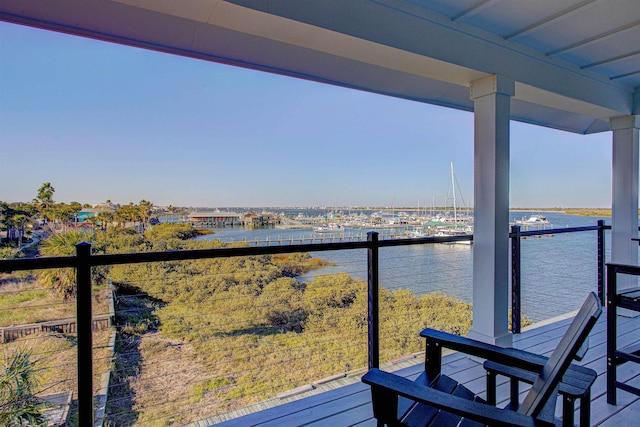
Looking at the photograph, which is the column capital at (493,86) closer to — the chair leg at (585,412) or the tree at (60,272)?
the chair leg at (585,412)

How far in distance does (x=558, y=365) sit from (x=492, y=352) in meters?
0.37

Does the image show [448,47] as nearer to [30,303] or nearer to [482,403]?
[482,403]

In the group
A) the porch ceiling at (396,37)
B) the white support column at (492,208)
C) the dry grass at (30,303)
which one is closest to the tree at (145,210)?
the dry grass at (30,303)

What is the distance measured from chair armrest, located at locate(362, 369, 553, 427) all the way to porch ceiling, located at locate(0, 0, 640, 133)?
187 centimetres

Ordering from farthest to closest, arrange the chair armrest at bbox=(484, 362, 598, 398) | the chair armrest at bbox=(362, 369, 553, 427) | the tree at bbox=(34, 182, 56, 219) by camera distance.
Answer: the tree at bbox=(34, 182, 56, 219), the chair armrest at bbox=(484, 362, 598, 398), the chair armrest at bbox=(362, 369, 553, 427)

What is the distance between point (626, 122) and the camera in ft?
13.6

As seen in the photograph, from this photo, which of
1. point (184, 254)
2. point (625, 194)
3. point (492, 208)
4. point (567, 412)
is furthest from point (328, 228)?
A: point (567, 412)

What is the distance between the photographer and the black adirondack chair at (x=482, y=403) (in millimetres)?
1034

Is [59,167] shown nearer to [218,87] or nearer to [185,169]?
[185,169]

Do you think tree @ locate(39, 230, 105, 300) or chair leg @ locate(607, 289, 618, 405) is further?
tree @ locate(39, 230, 105, 300)

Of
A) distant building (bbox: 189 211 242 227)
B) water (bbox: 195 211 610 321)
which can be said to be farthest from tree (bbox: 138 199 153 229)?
water (bbox: 195 211 610 321)

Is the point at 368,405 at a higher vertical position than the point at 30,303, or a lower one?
higher

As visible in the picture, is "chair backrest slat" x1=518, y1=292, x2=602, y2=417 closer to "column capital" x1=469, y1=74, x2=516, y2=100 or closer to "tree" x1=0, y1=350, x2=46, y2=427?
"column capital" x1=469, y1=74, x2=516, y2=100

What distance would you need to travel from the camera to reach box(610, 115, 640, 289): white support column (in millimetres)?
4105
